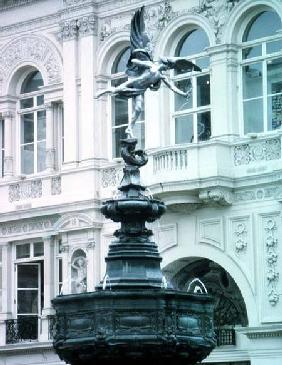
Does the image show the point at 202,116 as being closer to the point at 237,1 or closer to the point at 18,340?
the point at 237,1

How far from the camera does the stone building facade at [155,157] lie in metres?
36.4

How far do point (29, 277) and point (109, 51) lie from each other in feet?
23.5

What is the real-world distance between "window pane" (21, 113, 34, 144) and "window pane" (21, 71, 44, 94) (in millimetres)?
849

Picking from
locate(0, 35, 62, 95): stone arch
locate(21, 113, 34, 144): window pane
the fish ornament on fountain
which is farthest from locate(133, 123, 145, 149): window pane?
the fish ornament on fountain

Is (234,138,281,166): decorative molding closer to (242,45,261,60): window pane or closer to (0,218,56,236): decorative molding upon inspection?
(242,45,261,60): window pane

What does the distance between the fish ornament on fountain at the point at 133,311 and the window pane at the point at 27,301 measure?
71.1 ft

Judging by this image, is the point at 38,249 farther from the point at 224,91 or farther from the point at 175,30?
the point at 224,91

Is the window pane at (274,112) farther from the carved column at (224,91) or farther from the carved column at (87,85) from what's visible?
the carved column at (87,85)

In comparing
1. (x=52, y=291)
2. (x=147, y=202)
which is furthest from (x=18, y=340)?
(x=147, y=202)

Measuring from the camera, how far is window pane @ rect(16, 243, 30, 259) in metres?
42.6

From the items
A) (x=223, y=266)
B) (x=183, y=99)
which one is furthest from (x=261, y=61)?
(x=223, y=266)

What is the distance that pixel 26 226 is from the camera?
4241 cm

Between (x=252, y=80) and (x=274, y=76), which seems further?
(x=252, y=80)

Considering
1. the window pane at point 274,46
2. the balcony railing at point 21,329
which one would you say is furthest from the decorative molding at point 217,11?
the balcony railing at point 21,329
